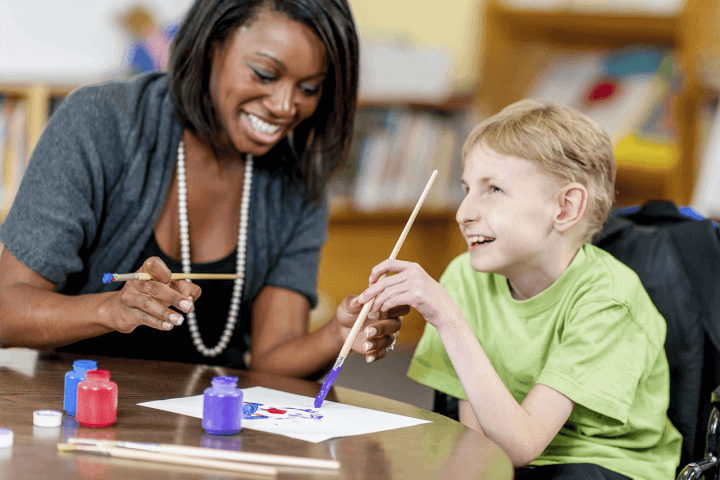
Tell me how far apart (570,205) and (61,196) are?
85 cm

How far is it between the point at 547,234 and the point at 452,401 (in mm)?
333

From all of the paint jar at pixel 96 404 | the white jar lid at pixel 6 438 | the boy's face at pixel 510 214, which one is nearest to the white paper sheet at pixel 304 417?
the paint jar at pixel 96 404

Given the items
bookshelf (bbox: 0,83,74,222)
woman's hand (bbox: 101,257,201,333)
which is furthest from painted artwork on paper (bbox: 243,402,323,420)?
bookshelf (bbox: 0,83,74,222)

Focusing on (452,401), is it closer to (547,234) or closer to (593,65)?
(547,234)

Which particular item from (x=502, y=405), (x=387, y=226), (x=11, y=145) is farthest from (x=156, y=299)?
(x=387, y=226)

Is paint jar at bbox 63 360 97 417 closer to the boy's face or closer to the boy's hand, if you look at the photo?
the boy's hand

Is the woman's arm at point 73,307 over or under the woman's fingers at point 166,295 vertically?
under

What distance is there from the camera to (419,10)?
12.4ft

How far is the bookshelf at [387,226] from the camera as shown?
341cm

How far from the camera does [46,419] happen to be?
34.1 inches

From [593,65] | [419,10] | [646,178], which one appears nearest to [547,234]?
[646,178]

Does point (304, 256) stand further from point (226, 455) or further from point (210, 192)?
point (226, 455)

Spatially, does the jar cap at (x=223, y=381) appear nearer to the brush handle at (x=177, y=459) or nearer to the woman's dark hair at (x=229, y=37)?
the brush handle at (x=177, y=459)

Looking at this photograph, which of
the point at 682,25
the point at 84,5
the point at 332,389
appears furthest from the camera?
the point at 84,5
